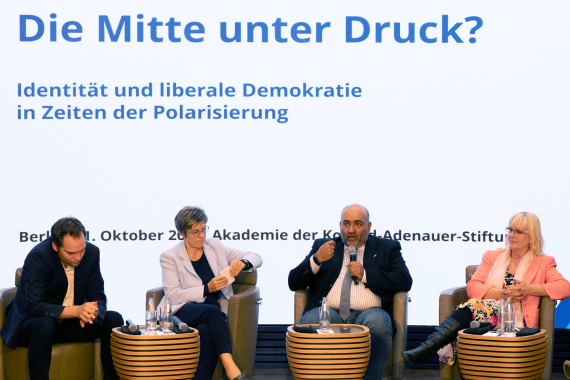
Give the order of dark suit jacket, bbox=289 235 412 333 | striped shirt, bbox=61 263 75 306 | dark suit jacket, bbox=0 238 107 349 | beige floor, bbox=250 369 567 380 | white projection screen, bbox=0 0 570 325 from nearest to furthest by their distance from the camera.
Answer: dark suit jacket, bbox=0 238 107 349, striped shirt, bbox=61 263 75 306, dark suit jacket, bbox=289 235 412 333, beige floor, bbox=250 369 567 380, white projection screen, bbox=0 0 570 325

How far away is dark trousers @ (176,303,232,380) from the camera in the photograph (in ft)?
14.5

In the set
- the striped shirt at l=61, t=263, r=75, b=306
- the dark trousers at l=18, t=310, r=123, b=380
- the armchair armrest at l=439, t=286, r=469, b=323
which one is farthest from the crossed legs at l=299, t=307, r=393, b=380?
the striped shirt at l=61, t=263, r=75, b=306

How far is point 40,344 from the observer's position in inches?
165

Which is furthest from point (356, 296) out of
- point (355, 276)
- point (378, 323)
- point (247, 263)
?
point (247, 263)

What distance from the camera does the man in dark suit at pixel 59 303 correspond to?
13.9ft

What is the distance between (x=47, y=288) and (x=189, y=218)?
934mm

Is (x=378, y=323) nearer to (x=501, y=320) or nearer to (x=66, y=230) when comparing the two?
(x=501, y=320)

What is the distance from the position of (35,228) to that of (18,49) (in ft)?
4.24

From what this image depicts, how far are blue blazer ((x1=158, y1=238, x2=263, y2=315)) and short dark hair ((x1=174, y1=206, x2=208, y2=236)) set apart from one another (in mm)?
171

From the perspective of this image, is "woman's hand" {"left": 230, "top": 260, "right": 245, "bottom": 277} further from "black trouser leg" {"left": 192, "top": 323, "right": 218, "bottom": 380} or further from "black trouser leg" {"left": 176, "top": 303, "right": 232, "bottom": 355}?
"black trouser leg" {"left": 192, "top": 323, "right": 218, "bottom": 380}

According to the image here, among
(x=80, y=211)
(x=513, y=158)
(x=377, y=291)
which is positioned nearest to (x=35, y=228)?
(x=80, y=211)

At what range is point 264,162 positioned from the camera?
5.43m

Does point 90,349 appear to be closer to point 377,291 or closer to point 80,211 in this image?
point 80,211

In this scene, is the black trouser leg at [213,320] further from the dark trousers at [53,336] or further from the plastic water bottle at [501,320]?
the plastic water bottle at [501,320]
